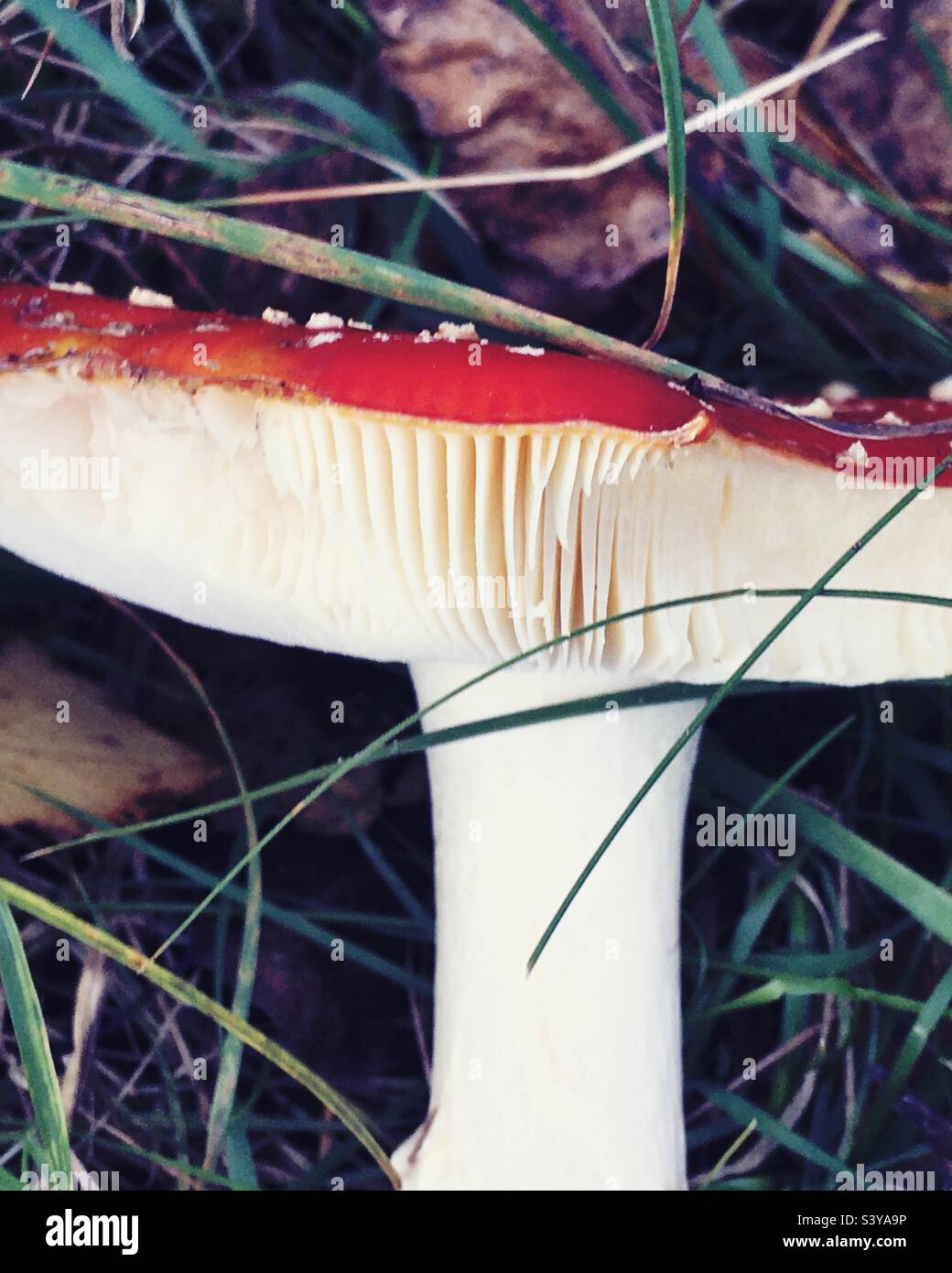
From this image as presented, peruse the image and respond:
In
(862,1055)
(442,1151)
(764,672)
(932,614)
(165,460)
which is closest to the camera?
(165,460)

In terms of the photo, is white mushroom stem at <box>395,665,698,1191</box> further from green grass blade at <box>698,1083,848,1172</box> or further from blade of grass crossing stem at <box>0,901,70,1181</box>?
blade of grass crossing stem at <box>0,901,70,1181</box>

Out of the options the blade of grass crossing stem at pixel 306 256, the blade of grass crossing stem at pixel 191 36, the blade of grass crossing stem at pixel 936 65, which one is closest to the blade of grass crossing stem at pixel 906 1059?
the blade of grass crossing stem at pixel 306 256

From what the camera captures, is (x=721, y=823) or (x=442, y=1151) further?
(x=721, y=823)

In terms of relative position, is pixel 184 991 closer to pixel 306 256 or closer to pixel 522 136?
pixel 306 256

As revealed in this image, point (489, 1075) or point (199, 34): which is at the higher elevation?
point (199, 34)

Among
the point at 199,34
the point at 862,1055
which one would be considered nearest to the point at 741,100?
the point at 199,34

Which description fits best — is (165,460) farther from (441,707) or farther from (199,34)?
(199,34)

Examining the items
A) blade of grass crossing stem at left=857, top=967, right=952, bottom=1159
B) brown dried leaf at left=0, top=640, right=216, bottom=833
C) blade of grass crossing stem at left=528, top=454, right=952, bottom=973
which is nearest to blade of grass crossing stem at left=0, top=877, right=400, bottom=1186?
brown dried leaf at left=0, top=640, right=216, bottom=833
